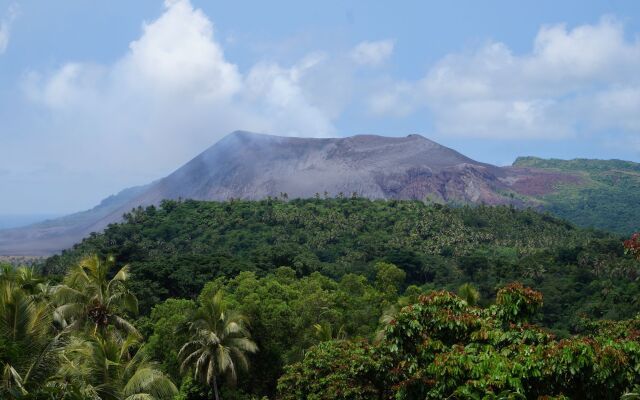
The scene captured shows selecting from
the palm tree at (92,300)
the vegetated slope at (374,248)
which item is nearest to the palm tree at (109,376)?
the palm tree at (92,300)

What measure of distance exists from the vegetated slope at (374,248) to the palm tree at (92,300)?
27.5 meters

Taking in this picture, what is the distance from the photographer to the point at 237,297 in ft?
116

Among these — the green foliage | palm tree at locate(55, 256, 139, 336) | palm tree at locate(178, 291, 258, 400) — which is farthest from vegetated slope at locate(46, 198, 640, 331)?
the green foliage

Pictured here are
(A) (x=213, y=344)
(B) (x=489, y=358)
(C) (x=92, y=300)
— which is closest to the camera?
(B) (x=489, y=358)

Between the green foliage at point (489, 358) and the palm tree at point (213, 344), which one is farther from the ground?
the green foliage at point (489, 358)

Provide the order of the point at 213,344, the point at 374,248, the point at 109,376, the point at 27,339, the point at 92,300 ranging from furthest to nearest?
the point at 374,248
the point at 213,344
the point at 92,300
the point at 109,376
the point at 27,339

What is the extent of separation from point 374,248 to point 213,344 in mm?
74655

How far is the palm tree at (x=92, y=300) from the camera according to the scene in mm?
21297

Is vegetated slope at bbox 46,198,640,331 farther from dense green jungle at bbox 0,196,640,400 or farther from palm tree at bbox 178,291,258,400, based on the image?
palm tree at bbox 178,291,258,400

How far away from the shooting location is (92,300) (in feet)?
70.7

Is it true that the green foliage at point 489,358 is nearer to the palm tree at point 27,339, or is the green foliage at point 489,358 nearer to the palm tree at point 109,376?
the palm tree at point 109,376

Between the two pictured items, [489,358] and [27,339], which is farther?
[27,339]

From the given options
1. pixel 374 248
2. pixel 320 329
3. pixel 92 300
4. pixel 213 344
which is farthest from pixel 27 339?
pixel 374 248

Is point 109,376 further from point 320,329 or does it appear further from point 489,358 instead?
point 320,329
